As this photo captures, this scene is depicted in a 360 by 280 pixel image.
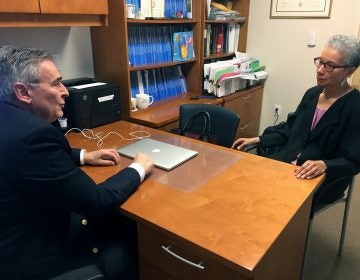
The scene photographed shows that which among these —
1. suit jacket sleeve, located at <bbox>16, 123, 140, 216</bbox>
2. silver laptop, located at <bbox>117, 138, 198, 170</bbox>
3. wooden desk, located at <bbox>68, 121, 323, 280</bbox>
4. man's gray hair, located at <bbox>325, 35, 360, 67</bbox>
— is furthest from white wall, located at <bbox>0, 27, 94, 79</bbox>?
man's gray hair, located at <bbox>325, 35, 360, 67</bbox>

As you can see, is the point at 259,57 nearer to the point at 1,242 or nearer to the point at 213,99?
the point at 213,99

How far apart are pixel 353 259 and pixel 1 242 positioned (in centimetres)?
196

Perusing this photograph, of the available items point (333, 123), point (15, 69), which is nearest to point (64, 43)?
point (15, 69)

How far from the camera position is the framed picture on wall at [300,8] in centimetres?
300

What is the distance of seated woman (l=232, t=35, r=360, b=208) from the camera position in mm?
1552

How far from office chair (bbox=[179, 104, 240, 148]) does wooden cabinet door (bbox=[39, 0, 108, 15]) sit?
0.81 meters

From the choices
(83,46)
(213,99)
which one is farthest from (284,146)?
(83,46)

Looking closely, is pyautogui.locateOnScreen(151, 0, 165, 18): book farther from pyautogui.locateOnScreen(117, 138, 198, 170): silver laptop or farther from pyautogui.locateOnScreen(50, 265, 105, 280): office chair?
pyautogui.locateOnScreen(50, 265, 105, 280): office chair

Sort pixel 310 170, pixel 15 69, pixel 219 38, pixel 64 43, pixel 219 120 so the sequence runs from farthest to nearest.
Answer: pixel 219 38 < pixel 64 43 < pixel 219 120 < pixel 310 170 < pixel 15 69

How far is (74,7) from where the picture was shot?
1648 millimetres

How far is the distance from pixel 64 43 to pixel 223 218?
5.65 ft

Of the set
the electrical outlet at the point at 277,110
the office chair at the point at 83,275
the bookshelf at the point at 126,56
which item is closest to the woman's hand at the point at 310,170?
the office chair at the point at 83,275

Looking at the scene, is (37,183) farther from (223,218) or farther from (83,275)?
(223,218)

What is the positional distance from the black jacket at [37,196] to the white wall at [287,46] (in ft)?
9.13
